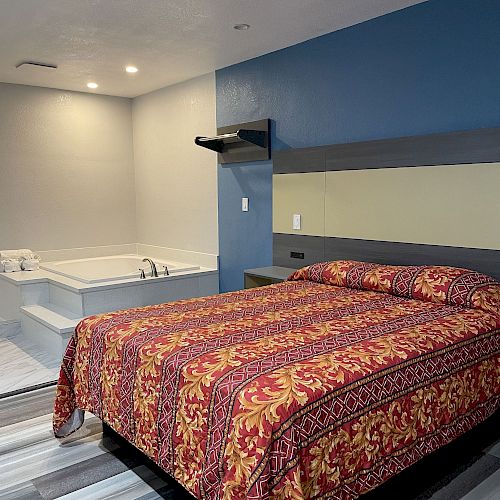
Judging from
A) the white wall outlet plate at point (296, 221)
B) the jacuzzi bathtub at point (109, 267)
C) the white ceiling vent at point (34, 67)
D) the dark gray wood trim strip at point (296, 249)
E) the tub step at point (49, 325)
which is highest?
the white ceiling vent at point (34, 67)

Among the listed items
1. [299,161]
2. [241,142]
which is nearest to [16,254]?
[241,142]

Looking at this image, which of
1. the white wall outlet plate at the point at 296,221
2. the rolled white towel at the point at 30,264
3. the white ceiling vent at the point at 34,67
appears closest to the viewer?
the white wall outlet plate at the point at 296,221

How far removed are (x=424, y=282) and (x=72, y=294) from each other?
108 inches

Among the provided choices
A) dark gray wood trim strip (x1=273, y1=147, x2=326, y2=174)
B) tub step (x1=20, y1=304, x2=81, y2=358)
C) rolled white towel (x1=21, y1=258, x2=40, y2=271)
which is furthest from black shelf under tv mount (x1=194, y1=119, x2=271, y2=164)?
rolled white towel (x1=21, y1=258, x2=40, y2=271)

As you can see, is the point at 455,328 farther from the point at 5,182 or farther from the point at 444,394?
the point at 5,182

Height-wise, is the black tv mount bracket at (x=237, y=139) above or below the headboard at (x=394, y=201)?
above

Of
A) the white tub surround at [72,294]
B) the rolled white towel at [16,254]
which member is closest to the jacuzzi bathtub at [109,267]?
the white tub surround at [72,294]

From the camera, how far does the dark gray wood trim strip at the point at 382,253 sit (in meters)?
2.81

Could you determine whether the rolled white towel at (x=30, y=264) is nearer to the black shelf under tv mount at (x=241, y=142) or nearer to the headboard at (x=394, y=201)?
the black shelf under tv mount at (x=241, y=142)

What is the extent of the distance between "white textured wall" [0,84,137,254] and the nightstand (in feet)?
8.34

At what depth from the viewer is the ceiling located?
2934 millimetres

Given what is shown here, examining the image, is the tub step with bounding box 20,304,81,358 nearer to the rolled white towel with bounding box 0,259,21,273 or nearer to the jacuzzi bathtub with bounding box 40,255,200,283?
the jacuzzi bathtub with bounding box 40,255,200,283

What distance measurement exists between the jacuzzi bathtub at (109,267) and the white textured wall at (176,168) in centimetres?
30

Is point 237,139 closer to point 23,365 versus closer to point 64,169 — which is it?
point 64,169
